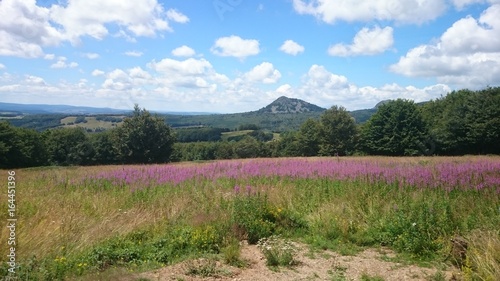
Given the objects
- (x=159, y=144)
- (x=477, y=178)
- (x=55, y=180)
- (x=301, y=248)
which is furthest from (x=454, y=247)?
(x=159, y=144)

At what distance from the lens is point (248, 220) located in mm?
6691

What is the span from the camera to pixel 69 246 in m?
5.19

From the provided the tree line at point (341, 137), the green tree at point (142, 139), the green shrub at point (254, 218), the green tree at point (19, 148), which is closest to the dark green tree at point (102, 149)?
the tree line at point (341, 137)

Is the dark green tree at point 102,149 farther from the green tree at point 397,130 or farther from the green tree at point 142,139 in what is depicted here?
the green tree at point 397,130

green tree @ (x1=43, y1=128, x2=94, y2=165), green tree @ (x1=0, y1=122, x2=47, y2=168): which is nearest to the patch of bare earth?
green tree @ (x1=0, y1=122, x2=47, y2=168)

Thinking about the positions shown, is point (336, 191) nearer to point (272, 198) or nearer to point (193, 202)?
point (272, 198)

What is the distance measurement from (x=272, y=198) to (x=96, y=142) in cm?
5426

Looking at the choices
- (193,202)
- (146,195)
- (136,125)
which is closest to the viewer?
(193,202)

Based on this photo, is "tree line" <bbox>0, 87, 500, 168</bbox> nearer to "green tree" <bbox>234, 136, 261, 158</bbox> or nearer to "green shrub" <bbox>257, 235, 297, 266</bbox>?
"green tree" <bbox>234, 136, 261, 158</bbox>

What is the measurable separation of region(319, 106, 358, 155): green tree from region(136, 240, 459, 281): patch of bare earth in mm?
49577

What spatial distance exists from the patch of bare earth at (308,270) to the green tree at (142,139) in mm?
38373

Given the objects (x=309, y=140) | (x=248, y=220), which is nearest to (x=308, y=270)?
(x=248, y=220)

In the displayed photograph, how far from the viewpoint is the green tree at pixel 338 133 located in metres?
54.5

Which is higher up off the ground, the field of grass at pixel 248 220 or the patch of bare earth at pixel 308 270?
the field of grass at pixel 248 220
